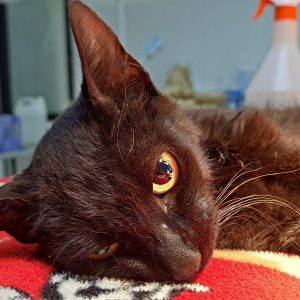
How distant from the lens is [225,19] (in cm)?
330

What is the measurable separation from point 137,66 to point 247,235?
0.41 m

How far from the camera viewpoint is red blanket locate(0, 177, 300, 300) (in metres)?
0.69

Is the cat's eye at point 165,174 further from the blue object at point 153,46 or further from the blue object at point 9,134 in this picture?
the blue object at point 153,46

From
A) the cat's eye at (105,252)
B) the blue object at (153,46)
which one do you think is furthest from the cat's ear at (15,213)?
the blue object at (153,46)

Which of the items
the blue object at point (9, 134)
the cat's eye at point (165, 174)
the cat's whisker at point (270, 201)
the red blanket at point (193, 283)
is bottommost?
the blue object at point (9, 134)

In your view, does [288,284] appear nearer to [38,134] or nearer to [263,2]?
[263,2]

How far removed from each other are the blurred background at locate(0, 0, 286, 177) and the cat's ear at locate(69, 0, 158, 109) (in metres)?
2.14

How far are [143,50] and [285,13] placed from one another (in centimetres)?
183

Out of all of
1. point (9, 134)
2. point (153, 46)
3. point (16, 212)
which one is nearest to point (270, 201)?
point (16, 212)

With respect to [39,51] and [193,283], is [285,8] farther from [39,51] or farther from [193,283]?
[39,51]

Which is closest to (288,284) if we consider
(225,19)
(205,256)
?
(205,256)

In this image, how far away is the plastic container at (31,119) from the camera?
10.9 ft

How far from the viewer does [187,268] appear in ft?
2.37

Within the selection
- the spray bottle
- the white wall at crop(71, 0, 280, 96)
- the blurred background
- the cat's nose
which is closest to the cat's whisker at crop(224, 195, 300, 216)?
the cat's nose
